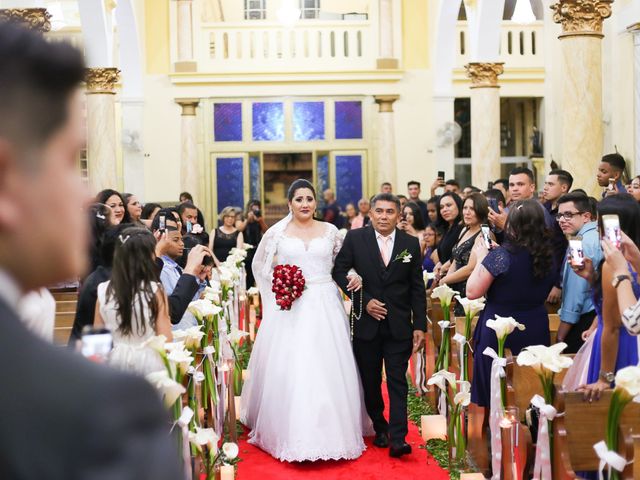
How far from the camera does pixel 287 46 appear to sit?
20266mm

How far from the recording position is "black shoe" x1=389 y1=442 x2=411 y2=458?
21.2ft

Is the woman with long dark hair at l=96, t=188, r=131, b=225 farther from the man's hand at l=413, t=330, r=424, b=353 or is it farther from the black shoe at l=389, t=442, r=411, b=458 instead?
the black shoe at l=389, t=442, r=411, b=458

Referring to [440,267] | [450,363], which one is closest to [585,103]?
[440,267]

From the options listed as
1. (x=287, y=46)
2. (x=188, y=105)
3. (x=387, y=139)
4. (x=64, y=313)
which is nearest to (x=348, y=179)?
(x=387, y=139)

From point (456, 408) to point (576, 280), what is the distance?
4.02 ft

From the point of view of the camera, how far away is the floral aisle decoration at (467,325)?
6.14m

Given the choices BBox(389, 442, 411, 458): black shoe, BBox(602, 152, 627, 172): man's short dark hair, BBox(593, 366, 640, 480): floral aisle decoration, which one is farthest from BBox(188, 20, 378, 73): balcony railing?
→ BBox(593, 366, 640, 480): floral aisle decoration

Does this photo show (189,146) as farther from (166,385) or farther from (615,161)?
(166,385)

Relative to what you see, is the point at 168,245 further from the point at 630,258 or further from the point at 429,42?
the point at 429,42

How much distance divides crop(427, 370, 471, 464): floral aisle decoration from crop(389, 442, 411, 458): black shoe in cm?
33

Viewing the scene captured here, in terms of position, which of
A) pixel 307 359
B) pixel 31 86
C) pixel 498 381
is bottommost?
pixel 307 359

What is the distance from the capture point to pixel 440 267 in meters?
8.92

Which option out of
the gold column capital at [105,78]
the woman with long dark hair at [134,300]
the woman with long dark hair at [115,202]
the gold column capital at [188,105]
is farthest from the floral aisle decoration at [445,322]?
the gold column capital at [188,105]

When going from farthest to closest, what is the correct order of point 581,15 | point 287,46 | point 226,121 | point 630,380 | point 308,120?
point 308,120
point 226,121
point 287,46
point 581,15
point 630,380
